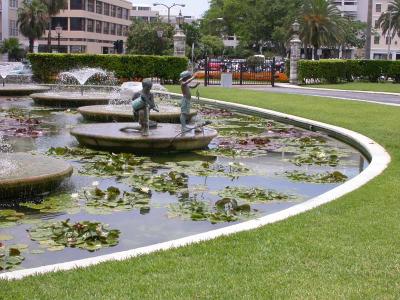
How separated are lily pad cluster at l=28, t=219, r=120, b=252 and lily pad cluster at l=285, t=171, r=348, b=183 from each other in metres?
4.13

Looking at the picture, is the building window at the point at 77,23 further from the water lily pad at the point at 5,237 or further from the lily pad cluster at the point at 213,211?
the water lily pad at the point at 5,237

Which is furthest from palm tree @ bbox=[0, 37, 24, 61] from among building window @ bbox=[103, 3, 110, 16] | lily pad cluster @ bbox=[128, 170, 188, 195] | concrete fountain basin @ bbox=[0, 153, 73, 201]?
lily pad cluster @ bbox=[128, 170, 188, 195]

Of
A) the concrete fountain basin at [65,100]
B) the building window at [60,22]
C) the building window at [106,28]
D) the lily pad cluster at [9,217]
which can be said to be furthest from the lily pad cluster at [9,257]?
the building window at [106,28]

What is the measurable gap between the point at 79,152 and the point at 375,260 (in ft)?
25.2

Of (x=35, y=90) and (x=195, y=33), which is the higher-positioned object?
(x=195, y=33)

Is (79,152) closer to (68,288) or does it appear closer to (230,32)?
(68,288)

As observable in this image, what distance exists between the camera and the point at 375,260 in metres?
5.56

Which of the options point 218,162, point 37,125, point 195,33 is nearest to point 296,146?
point 218,162

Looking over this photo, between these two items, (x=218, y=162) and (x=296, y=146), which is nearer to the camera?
(x=218, y=162)

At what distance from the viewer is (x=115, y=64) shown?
120 feet

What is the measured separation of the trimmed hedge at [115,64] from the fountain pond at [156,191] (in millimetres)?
20932

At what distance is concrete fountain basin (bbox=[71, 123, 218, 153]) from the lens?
11828 mm

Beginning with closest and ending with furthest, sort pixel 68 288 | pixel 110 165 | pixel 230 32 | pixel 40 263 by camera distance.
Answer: pixel 68 288 → pixel 40 263 → pixel 110 165 → pixel 230 32

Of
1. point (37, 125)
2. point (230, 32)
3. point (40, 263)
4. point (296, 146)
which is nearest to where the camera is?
point (40, 263)
